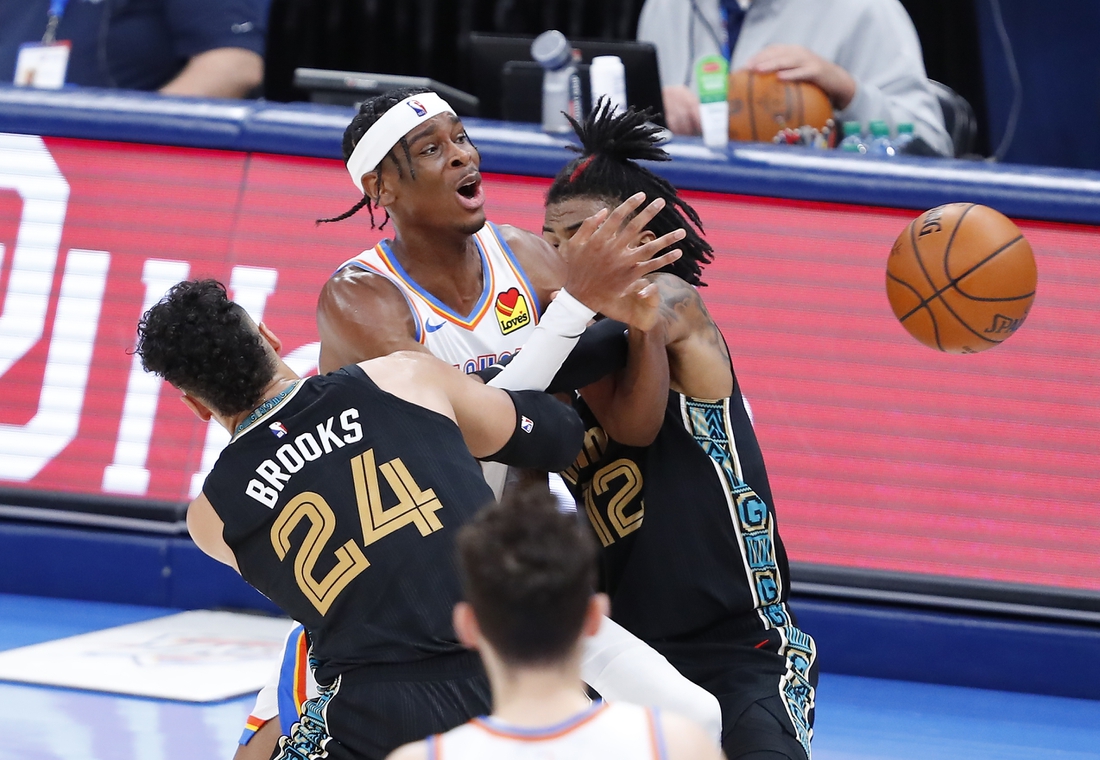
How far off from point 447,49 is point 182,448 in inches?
180

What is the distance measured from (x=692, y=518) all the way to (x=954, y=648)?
2058mm

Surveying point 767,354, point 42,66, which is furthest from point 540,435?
point 42,66

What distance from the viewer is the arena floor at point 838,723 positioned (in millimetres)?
3941

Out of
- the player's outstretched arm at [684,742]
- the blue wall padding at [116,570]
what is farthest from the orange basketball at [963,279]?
the blue wall padding at [116,570]

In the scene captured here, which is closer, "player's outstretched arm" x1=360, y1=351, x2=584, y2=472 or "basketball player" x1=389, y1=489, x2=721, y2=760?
"basketball player" x1=389, y1=489, x2=721, y2=760

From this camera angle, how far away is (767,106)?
590 centimetres

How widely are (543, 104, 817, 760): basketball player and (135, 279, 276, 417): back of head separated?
2.86ft

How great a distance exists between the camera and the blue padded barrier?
510 centimetres

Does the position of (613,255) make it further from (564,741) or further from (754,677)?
(564,741)

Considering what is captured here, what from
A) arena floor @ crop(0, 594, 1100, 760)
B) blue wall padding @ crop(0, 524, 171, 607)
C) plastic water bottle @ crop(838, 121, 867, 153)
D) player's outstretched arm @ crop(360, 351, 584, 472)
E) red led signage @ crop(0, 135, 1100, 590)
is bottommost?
blue wall padding @ crop(0, 524, 171, 607)

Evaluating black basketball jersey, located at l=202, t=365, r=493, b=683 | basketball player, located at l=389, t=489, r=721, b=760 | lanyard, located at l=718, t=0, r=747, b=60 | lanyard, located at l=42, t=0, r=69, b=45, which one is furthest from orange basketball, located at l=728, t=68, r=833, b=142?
basketball player, located at l=389, t=489, r=721, b=760

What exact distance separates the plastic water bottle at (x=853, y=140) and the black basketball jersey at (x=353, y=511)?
131 inches

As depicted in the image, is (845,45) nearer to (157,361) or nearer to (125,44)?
(125,44)

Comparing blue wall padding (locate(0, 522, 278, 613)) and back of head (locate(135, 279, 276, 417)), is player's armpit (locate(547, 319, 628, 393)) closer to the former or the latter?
back of head (locate(135, 279, 276, 417))
